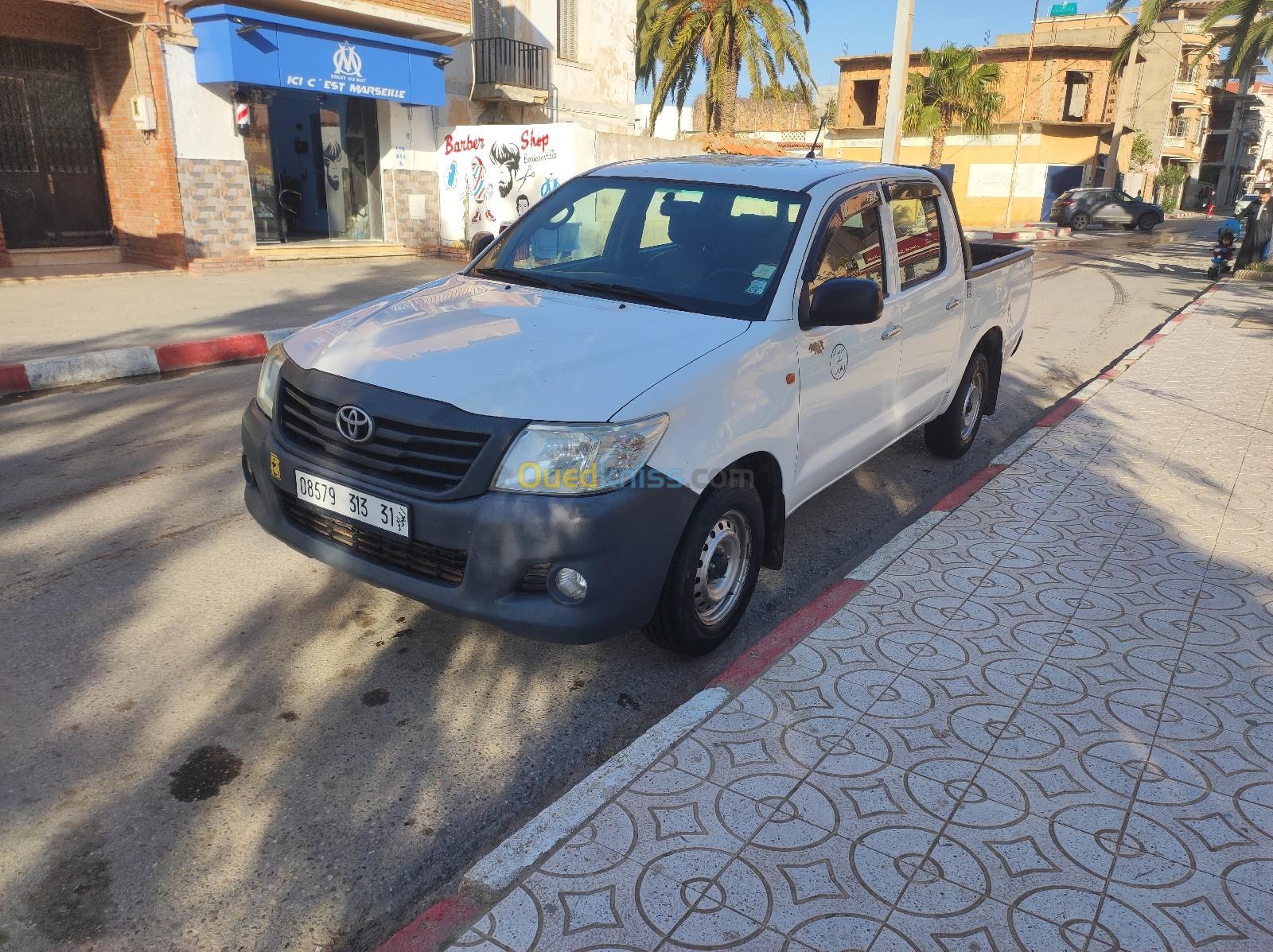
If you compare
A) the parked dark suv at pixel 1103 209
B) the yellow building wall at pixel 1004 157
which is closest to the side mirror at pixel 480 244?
the parked dark suv at pixel 1103 209

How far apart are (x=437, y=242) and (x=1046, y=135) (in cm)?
3490

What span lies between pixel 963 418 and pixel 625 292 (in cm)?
328

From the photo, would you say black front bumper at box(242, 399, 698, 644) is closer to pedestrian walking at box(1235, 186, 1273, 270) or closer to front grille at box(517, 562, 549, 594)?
front grille at box(517, 562, 549, 594)

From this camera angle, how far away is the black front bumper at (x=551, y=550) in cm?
296

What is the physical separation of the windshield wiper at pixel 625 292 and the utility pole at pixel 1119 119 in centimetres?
4965

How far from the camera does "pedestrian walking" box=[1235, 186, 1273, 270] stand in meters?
18.8

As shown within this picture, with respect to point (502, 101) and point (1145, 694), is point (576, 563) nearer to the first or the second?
point (1145, 694)

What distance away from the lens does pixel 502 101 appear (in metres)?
20.3

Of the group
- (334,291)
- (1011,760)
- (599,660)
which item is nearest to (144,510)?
(599,660)

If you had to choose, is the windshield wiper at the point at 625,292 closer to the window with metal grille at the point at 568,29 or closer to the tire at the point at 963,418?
the tire at the point at 963,418

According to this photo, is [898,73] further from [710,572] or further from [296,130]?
[710,572]

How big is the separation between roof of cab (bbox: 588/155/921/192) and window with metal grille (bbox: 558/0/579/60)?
64.0ft

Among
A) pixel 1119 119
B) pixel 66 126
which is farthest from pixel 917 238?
pixel 1119 119

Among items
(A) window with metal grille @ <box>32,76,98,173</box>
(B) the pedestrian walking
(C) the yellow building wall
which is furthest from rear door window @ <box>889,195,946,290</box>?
(C) the yellow building wall
